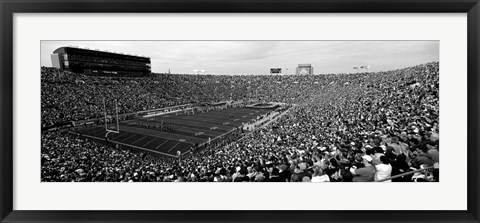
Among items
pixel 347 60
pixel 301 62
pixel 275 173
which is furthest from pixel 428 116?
pixel 275 173

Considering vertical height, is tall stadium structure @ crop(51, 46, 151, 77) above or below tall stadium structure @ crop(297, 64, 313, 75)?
above

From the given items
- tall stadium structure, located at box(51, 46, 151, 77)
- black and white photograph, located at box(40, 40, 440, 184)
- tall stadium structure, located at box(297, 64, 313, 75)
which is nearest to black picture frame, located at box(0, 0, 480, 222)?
black and white photograph, located at box(40, 40, 440, 184)

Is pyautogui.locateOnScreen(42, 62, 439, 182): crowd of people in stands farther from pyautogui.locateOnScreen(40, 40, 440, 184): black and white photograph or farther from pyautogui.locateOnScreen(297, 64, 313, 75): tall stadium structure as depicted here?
pyautogui.locateOnScreen(297, 64, 313, 75): tall stadium structure

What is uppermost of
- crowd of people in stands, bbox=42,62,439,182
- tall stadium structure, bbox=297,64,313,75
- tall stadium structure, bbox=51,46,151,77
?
tall stadium structure, bbox=51,46,151,77
